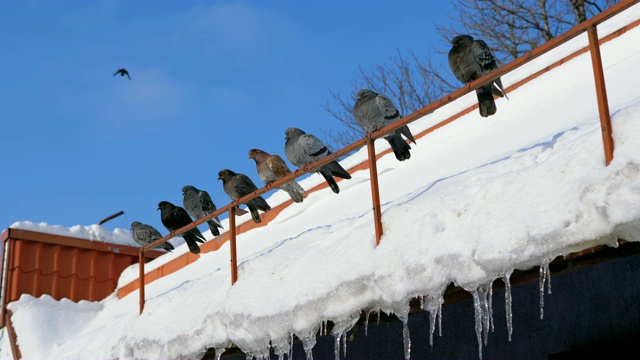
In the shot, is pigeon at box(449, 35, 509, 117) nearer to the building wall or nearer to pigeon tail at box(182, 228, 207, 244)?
the building wall

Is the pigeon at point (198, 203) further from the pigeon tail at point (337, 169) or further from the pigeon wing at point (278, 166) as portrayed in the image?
the pigeon tail at point (337, 169)

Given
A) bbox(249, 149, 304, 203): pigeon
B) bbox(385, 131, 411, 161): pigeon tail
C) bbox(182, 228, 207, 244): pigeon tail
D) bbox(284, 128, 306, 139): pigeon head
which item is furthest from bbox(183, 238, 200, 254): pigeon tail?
bbox(385, 131, 411, 161): pigeon tail

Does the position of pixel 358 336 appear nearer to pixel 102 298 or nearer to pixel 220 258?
pixel 220 258

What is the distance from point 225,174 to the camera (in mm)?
9859

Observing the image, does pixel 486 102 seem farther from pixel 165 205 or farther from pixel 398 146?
pixel 165 205

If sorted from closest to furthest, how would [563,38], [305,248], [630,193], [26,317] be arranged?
[630,193] < [563,38] < [305,248] < [26,317]

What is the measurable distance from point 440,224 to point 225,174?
509 cm

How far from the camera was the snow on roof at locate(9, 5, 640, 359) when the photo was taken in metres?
4.27

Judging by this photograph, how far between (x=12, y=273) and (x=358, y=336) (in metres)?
7.32

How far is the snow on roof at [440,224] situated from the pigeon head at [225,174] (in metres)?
0.87

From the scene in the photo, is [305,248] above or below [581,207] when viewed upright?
above

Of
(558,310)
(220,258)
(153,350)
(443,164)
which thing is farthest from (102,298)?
(558,310)

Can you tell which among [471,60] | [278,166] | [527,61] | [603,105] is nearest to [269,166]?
[278,166]

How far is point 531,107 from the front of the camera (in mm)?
8961
